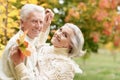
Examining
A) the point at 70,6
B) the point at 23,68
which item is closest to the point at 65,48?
the point at 23,68

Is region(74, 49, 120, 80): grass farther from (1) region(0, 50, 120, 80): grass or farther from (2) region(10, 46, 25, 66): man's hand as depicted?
(2) region(10, 46, 25, 66): man's hand

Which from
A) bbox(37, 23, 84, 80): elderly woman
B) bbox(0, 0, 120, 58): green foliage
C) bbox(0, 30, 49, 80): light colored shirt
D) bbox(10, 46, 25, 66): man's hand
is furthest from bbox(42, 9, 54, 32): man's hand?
bbox(0, 0, 120, 58): green foliage

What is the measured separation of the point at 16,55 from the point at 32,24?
360mm

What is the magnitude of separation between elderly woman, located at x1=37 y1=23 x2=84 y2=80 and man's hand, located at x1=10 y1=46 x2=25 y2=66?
396 millimetres

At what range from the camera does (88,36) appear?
11164 mm

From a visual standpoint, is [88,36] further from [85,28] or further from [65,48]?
[65,48]

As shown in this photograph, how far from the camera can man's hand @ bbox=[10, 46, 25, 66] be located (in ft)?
11.8

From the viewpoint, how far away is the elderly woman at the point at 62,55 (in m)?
4.08

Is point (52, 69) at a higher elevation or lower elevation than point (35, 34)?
lower

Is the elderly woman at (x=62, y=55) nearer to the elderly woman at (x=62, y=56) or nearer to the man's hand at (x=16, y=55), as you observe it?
the elderly woman at (x=62, y=56)

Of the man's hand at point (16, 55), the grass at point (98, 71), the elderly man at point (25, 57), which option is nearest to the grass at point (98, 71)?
the grass at point (98, 71)

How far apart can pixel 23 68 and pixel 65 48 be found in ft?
1.78

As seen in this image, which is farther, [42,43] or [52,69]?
[42,43]

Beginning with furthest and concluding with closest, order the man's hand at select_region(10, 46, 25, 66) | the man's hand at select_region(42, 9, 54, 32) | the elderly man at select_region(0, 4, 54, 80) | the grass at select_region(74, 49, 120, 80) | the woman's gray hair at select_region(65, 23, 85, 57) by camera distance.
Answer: the grass at select_region(74, 49, 120, 80), the man's hand at select_region(42, 9, 54, 32), the woman's gray hair at select_region(65, 23, 85, 57), the elderly man at select_region(0, 4, 54, 80), the man's hand at select_region(10, 46, 25, 66)
